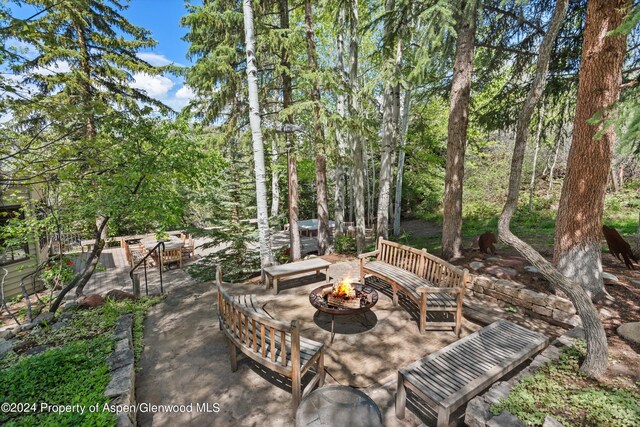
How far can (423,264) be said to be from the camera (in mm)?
5246

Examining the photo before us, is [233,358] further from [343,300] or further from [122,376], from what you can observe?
[343,300]

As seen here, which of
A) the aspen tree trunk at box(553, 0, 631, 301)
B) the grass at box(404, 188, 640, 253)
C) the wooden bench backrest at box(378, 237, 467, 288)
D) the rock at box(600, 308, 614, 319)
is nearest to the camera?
the aspen tree trunk at box(553, 0, 631, 301)

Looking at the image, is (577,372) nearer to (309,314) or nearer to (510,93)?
(309,314)

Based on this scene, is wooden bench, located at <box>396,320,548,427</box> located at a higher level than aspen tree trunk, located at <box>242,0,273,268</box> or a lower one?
lower

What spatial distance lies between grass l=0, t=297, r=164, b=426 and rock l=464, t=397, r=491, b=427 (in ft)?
10.6

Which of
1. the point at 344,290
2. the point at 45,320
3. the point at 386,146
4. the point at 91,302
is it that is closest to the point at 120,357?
the point at 45,320

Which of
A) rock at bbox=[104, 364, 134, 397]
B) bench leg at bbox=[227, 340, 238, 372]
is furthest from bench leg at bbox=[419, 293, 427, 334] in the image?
rock at bbox=[104, 364, 134, 397]

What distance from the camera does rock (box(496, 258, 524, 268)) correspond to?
5.81 metres

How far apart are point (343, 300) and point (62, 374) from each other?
11.4 ft

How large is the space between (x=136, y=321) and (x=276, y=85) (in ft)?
24.6

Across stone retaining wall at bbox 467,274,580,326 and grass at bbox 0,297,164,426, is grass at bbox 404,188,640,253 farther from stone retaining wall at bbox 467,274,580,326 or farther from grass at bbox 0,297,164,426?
grass at bbox 0,297,164,426

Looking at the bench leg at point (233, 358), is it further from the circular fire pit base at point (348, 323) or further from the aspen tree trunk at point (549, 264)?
the aspen tree trunk at point (549, 264)

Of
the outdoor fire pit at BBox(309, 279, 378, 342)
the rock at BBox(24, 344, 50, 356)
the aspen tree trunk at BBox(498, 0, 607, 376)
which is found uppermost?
the aspen tree trunk at BBox(498, 0, 607, 376)

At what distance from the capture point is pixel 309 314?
4.94 m
